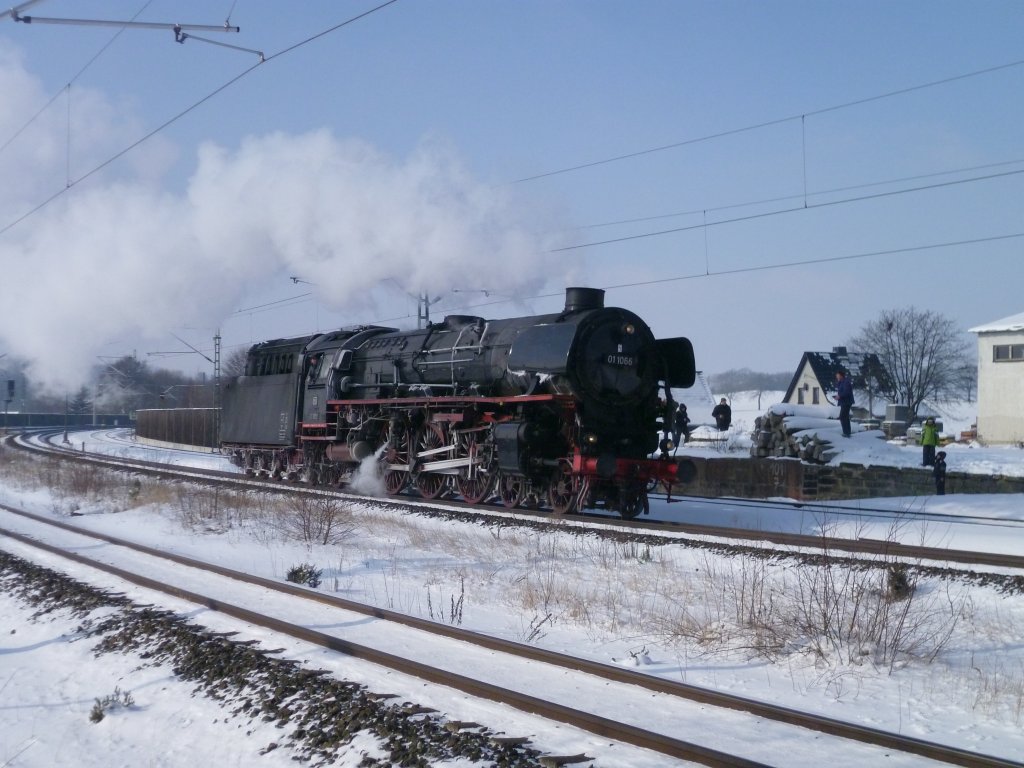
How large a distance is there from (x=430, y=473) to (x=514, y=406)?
3430mm

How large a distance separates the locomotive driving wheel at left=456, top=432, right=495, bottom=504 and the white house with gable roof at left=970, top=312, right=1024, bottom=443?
28.4 m

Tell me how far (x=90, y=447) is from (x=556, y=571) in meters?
42.4

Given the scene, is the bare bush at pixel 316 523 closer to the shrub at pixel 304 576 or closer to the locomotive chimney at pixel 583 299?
the shrub at pixel 304 576

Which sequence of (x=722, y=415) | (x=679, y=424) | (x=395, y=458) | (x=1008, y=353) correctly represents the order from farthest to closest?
(x=1008, y=353) < (x=722, y=415) < (x=395, y=458) < (x=679, y=424)

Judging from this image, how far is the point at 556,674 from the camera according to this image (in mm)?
6441

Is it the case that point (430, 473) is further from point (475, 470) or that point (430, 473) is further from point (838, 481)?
point (838, 481)

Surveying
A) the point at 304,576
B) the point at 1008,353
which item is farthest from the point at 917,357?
the point at 304,576

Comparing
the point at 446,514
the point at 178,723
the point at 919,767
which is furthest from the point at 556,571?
the point at 919,767

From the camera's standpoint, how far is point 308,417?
21109mm

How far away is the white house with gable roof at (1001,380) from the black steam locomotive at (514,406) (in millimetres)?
26615

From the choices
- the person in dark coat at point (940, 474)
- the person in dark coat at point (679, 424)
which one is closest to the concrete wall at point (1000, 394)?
the person in dark coat at point (940, 474)

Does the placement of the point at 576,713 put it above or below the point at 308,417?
below

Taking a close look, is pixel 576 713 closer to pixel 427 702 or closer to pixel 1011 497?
pixel 427 702

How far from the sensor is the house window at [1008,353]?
36.8 m
